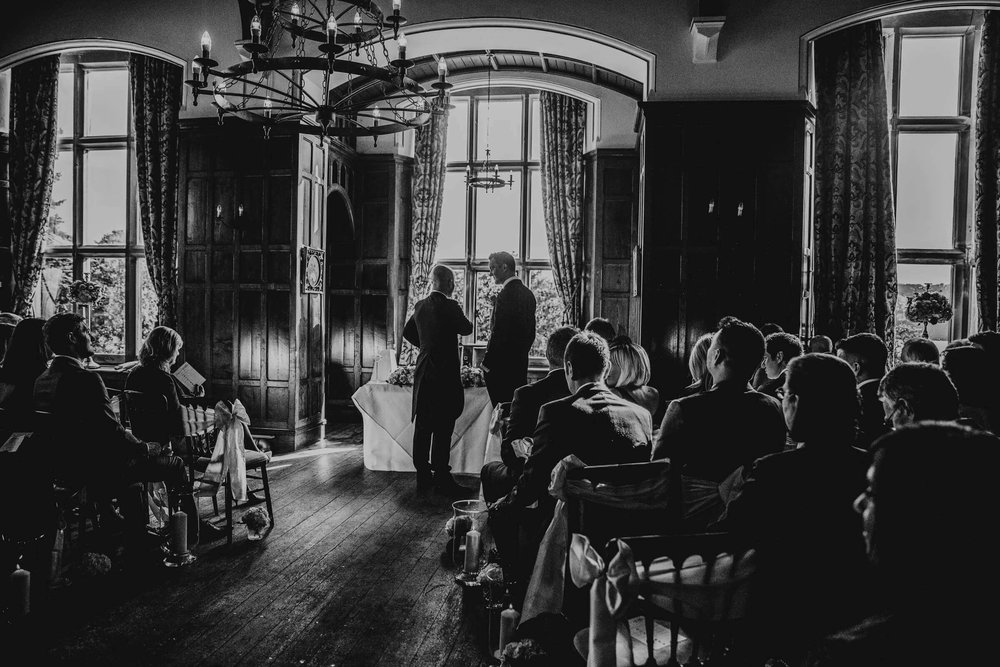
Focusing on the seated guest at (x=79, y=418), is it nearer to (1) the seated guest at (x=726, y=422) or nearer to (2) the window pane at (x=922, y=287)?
(1) the seated guest at (x=726, y=422)

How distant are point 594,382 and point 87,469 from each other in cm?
265

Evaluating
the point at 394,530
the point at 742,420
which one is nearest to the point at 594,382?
the point at 742,420

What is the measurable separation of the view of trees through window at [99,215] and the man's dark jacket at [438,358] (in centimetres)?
509

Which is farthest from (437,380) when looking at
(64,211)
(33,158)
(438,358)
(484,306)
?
(33,158)

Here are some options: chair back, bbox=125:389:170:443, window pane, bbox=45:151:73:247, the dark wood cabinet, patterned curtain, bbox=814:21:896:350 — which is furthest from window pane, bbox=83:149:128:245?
patterned curtain, bbox=814:21:896:350

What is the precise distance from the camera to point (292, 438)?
7195mm

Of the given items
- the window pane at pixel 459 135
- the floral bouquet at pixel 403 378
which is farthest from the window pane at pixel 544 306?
the floral bouquet at pixel 403 378

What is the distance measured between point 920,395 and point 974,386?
0.90m

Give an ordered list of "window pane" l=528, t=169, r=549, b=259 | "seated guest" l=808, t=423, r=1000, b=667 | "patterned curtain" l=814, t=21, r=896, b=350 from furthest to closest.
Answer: "window pane" l=528, t=169, r=549, b=259 < "patterned curtain" l=814, t=21, r=896, b=350 < "seated guest" l=808, t=423, r=1000, b=667

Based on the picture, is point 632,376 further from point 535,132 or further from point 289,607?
point 535,132

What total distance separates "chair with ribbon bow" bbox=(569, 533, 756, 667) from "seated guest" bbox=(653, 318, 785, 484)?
27.4 inches

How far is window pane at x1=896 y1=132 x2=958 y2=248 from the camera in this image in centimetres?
830

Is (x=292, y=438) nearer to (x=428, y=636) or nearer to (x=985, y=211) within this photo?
(x=428, y=636)

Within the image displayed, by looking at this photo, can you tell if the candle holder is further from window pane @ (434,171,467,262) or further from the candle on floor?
window pane @ (434,171,467,262)
